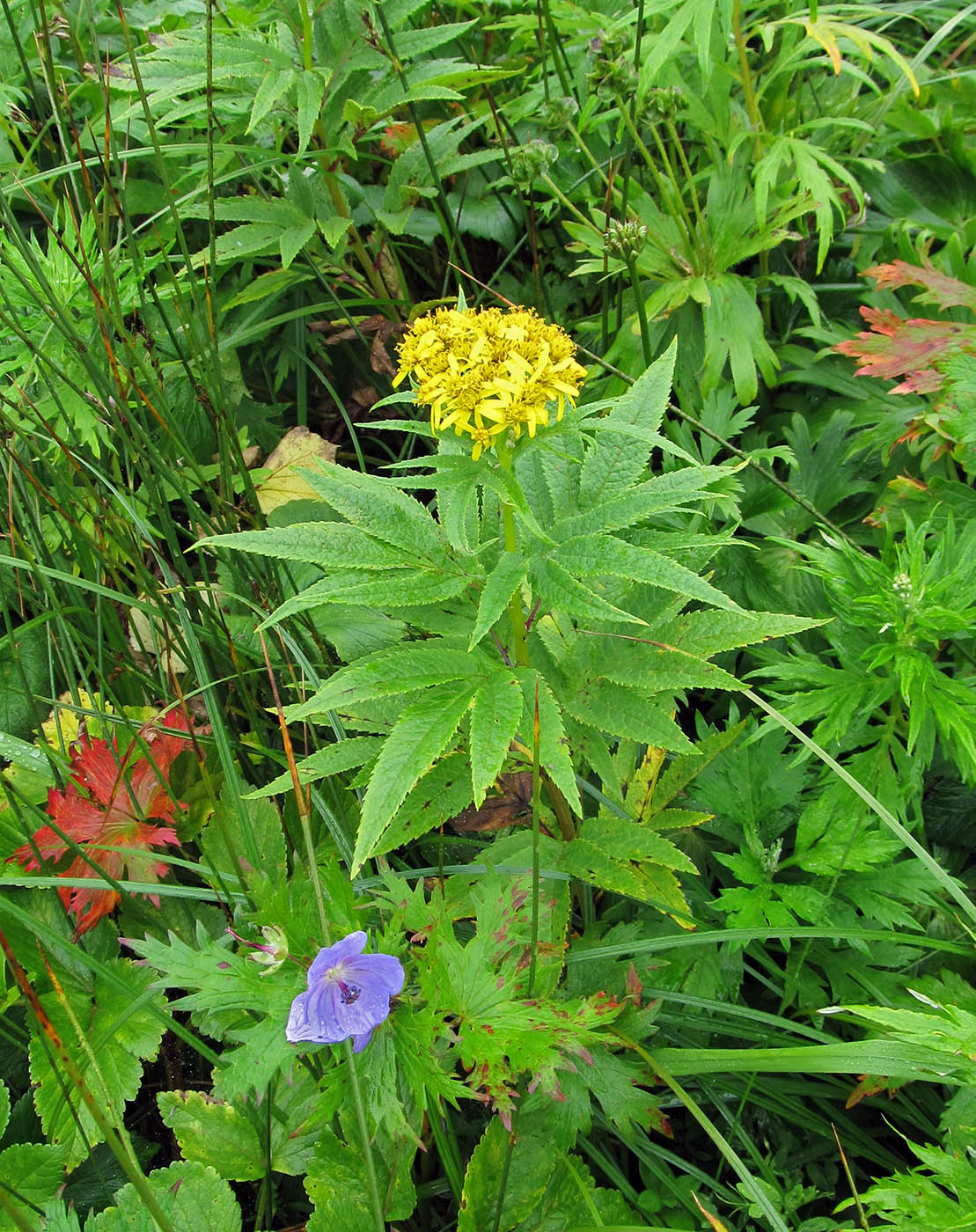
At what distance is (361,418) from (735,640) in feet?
5.06

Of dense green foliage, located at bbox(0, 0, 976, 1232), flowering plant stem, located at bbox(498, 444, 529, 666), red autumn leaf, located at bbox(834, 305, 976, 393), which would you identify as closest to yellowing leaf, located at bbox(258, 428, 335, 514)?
dense green foliage, located at bbox(0, 0, 976, 1232)

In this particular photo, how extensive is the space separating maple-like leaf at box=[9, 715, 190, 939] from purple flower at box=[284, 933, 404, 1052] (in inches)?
22.5

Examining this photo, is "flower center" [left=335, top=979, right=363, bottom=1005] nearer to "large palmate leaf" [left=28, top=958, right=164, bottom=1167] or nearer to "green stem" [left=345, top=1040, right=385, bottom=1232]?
"green stem" [left=345, top=1040, right=385, bottom=1232]

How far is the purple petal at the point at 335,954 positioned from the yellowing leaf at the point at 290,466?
1378 mm

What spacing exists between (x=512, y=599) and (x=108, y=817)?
869 millimetres

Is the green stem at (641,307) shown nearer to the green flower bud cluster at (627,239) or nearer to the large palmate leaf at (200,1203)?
the green flower bud cluster at (627,239)

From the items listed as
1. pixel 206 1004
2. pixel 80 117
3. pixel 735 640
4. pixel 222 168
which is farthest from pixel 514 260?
pixel 206 1004

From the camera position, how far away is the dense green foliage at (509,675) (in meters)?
1.28

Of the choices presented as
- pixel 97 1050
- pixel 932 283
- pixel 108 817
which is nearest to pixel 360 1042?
pixel 97 1050

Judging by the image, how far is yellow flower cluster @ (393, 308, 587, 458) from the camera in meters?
1.17

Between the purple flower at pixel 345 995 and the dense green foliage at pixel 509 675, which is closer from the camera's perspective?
the purple flower at pixel 345 995

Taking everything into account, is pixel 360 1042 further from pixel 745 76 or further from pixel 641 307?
pixel 745 76

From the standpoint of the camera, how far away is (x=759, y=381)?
2.51 metres

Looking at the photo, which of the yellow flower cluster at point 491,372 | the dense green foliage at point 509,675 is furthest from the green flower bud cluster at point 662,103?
the yellow flower cluster at point 491,372
